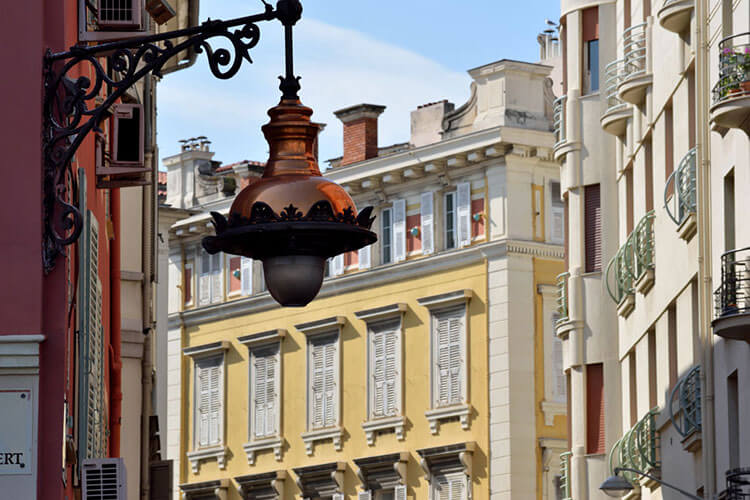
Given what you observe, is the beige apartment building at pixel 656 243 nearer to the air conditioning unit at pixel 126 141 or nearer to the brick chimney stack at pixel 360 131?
the air conditioning unit at pixel 126 141

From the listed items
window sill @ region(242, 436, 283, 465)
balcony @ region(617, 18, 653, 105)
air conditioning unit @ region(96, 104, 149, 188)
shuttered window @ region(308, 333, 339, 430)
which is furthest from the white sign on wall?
window sill @ region(242, 436, 283, 465)

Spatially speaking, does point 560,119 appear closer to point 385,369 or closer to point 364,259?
point 385,369

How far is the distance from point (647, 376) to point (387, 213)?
854 inches

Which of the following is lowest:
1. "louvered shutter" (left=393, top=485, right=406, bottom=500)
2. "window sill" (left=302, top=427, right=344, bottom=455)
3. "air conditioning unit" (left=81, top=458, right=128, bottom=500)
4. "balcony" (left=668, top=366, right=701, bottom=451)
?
"air conditioning unit" (left=81, top=458, right=128, bottom=500)

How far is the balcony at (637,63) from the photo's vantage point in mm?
35625

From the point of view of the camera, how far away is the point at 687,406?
30203 millimetres

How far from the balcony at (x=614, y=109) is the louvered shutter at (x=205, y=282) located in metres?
24.2

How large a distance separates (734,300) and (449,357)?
2848cm

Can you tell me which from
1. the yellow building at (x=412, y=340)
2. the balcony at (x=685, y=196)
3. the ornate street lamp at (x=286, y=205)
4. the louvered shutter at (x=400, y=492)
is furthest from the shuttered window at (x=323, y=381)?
the ornate street lamp at (x=286, y=205)

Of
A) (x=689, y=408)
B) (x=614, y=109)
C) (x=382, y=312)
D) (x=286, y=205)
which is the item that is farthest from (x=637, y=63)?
(x=286, y=205)

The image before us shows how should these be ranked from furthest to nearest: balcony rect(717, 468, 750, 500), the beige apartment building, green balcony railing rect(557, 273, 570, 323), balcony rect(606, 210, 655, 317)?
green balcony railing rect(557, 273, 570, 323) < balcony rect(606, 210, 655, 317) < the beige apartment building < balcony rect(717, 468, 750, 500)

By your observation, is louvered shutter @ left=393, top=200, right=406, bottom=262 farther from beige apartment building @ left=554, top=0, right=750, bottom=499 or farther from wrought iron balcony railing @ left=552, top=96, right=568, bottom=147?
beige apartment building @ left=554, top=0, right=750, bottom=499

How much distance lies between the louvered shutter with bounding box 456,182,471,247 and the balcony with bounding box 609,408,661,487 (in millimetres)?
16867

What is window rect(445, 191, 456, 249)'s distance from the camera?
54372 millimetres
